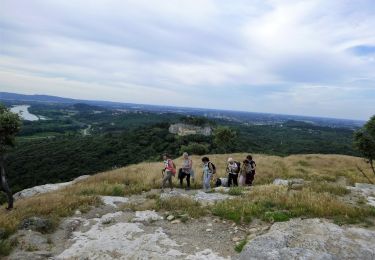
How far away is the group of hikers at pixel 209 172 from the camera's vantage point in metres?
16.3

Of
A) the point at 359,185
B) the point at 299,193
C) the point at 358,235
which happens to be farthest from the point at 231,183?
the point at 358,235

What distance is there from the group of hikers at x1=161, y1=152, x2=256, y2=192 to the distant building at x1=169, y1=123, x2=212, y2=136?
97.8 m

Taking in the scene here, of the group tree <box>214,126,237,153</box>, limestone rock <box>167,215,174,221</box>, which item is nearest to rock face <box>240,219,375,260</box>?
limestone rock <box>167,215,174,221</box>

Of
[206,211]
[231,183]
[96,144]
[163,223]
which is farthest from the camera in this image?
[96,144]

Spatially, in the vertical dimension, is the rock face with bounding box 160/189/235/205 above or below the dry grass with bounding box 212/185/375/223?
below

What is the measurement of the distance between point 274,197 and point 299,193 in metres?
1.12

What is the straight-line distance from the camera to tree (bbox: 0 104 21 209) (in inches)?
533

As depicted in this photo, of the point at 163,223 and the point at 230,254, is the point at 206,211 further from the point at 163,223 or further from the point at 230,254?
the point at 230,254

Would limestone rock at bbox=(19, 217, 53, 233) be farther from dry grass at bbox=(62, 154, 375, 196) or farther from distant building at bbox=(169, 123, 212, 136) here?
distant building at bbox=(169, 123, 212, 136)

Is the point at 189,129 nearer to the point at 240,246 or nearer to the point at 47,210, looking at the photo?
the point at 47,210

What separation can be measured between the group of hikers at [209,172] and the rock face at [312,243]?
6732 millimetres

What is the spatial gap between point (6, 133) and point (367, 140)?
2170cm

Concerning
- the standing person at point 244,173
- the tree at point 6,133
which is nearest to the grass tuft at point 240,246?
the standing person at point 244,173

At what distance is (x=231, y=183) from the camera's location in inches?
701
